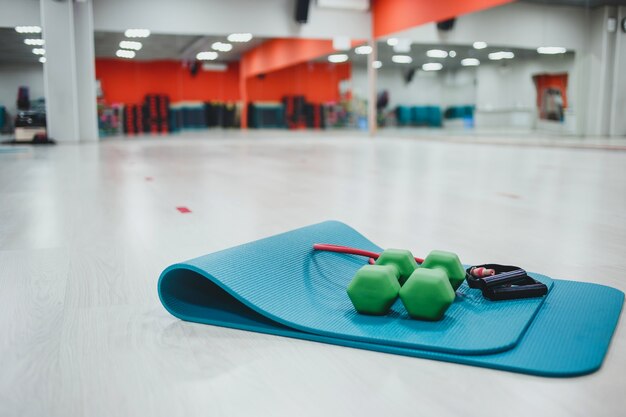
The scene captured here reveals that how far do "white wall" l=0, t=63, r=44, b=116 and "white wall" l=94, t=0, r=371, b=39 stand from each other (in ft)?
5.32

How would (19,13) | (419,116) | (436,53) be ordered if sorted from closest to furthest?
1. (19,13)
2. (436,53)
3. (419,116)

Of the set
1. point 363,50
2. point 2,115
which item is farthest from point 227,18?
point 2,115

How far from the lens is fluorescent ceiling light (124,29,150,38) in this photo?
12.0m

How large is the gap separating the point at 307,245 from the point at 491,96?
36.8 feet

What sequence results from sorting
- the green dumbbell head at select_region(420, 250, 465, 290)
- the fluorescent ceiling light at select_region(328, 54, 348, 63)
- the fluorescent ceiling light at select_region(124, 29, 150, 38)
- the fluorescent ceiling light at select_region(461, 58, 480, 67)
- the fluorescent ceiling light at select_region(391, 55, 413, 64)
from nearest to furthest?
the green dumbbell head at select_region(420, 250, 465, 290) < the fluorescent ceiling light at select_region(124, 29, 150, 38) < the fluorescent ceiling light at select_region(461, 58, 480, 67) < the fluorescent ceiling light at select_region(391, 55, 413, 64) < the fluorescent ceiling light at select_region(328, 54, 348, 63)

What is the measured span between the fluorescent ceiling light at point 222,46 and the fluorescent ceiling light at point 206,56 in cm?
25

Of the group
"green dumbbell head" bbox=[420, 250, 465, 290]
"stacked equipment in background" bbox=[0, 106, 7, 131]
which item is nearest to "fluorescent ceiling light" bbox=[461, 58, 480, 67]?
"stacked equipment in background" bbox=[0, 106, 7, 131]

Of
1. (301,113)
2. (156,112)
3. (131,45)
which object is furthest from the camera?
(301,113)

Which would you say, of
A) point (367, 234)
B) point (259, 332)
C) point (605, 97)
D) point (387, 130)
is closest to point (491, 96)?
point (605, 97)

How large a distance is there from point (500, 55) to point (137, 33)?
7648mm

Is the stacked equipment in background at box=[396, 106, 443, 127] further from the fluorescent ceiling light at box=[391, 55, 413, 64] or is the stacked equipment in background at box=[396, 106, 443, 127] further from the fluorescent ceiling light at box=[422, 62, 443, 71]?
the fluorescent ceiling light at box=[391, 55, 413, 64]

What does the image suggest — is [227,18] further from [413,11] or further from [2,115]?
[2,115]

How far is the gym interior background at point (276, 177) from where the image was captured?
1146 mm

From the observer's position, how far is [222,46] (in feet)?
47.1
